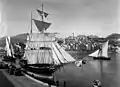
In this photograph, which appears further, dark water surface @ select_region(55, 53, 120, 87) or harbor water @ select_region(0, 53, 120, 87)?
dark water surface @ select_region(55, 53, 120, 87)

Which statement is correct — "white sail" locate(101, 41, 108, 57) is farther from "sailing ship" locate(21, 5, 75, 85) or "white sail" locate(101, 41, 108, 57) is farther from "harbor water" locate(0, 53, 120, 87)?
"sailing ship" locate(21, 5, 75, 85)

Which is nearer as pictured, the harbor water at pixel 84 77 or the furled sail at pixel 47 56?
the harbor water at pixel 84 77

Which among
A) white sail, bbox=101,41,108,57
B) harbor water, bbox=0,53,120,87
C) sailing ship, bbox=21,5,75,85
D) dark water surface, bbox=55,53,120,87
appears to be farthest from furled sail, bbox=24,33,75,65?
white sail, bbox=101,41,108,57

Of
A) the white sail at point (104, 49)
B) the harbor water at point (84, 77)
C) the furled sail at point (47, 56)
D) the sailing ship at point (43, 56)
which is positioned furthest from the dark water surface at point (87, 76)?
the white sail at point (104, 49)

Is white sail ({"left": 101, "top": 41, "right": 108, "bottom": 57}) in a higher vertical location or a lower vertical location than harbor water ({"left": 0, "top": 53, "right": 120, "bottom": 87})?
higher

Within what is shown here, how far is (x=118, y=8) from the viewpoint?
5.11 m

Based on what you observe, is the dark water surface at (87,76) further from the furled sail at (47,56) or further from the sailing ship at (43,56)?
the furled sail at (47,56)

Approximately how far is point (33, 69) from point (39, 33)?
6907 mm

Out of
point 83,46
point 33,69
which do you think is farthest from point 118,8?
point 83,46

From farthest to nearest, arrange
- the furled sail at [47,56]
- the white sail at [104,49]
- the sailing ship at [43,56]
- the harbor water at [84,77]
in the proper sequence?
the white sail at [104,49] → the furled sail at [47,56] → the sailing ship at [43,56] → the harbor water at [84,77]

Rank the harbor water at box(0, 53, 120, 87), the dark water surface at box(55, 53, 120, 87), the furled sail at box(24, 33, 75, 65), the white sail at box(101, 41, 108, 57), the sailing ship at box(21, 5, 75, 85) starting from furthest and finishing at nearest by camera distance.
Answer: the white sail at box(101, 41, 108, 57) < the furled sail at box(24, 33, 75, 65) < the sailing ship at box(21, 5, 75, 85) < the dark water surface at box(55, 53, 120, 87) < the harbor water at box(0, 53, 120, 87)

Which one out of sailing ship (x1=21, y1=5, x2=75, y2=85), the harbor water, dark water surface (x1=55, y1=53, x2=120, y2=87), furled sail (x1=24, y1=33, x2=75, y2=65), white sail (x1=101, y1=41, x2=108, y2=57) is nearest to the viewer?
the harbor water

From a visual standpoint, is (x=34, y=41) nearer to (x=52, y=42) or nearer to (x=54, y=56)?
(x=52, y=42)

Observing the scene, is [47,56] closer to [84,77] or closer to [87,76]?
[84,77]
